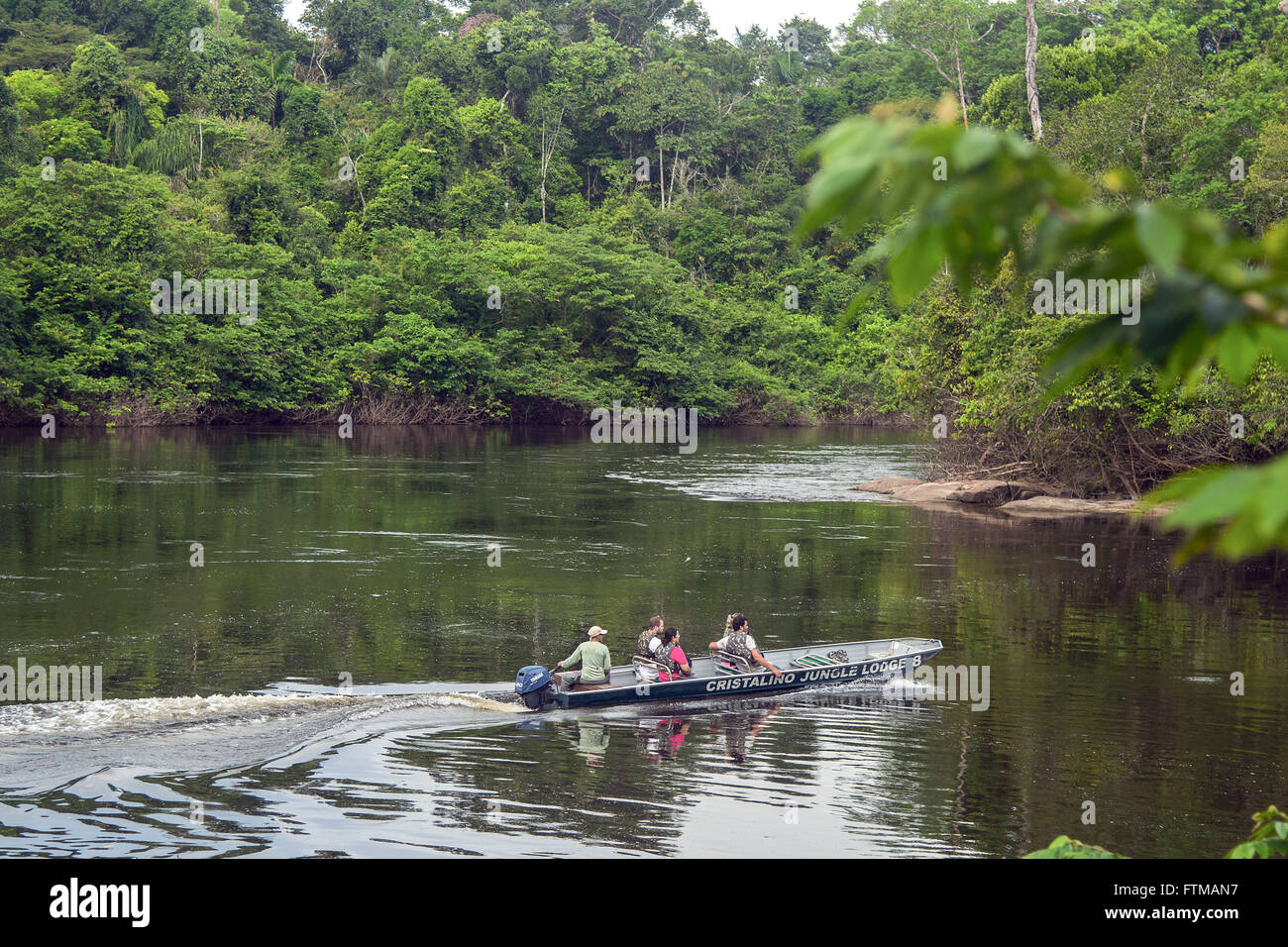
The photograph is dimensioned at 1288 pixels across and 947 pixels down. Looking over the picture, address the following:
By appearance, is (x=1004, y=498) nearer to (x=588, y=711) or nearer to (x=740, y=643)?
(x=740, y=643)

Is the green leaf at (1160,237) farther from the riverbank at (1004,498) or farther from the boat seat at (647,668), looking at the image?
the riverbank at (1004,498)

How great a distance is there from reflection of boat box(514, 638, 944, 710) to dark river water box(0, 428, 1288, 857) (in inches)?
9.2

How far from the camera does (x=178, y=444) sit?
5181 cm

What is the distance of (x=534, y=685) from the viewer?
51.5 ft

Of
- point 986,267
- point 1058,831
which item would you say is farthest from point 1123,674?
point 986,267

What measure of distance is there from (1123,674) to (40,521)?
2420 centimetres

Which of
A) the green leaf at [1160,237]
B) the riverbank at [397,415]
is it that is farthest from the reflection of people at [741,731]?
the riverbank at [397,415]

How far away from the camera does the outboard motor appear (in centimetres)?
1569

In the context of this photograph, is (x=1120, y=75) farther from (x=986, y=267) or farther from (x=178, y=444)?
(x=986, y=267)

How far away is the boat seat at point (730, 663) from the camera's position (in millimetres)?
17281

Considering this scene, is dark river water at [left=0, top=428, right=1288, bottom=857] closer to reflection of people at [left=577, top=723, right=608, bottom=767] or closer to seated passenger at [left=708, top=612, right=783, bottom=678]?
reflection of people at [left=577, top=723, right=608, bottom=767]

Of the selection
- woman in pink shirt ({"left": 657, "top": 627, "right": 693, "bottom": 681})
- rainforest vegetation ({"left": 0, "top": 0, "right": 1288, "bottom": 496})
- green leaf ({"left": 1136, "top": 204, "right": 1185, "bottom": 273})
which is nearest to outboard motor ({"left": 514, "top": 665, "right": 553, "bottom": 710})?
woman in pink shirt ({"left": 657, "top": 627, "right": 693, "bottom": 681})

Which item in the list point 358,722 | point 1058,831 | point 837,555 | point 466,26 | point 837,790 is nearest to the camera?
point 1058,831

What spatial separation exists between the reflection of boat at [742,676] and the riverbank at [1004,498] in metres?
18.6
